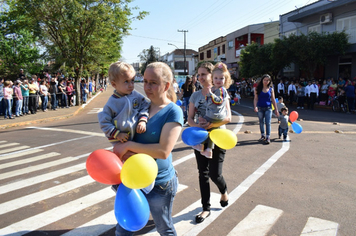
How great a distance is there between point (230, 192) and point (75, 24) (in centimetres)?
1663

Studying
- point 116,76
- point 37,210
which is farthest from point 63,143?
point 116,76

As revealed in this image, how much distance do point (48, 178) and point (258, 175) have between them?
3984 millimetres

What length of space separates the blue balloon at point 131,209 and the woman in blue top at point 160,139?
0.21 meters

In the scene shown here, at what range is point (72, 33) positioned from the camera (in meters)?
18.6

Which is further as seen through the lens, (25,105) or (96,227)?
(25,105)

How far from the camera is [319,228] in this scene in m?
3.25

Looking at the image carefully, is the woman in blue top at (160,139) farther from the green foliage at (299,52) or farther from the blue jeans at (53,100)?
the green foliage at (299,52)

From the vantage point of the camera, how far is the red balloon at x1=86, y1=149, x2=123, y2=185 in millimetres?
2080

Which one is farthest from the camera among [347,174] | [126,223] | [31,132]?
[31,132]

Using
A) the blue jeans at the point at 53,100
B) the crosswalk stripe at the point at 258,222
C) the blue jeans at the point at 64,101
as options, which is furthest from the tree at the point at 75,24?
the crosswalk stripe at the point at 258,222

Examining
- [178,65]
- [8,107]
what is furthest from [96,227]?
[178,65]

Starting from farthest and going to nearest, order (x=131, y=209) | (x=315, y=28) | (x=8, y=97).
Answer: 1. (x=315, y=28)
2. (x=8, y=97)
3. (x=131, y=209)

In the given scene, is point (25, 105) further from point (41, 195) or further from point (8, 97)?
point (41, 195)

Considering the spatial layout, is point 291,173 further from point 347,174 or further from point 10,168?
point 10,168
